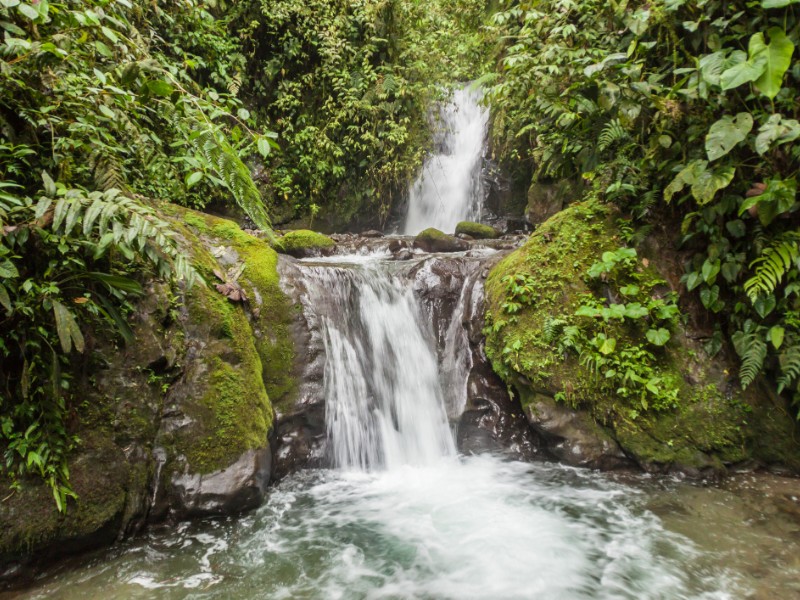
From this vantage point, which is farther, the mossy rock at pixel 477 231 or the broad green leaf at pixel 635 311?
the mossy rock at pixel 477 231

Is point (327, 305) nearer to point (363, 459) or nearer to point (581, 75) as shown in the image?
point (363, 459)

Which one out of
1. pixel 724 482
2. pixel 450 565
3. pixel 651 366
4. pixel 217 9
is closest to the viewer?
pixel 450 565

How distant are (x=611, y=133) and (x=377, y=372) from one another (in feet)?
12.3

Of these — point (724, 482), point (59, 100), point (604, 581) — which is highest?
point (59, 100)

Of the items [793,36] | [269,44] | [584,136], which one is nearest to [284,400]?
[584,136]

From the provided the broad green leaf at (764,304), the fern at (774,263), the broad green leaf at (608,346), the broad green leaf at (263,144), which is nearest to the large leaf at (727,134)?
the fern at (774,263)

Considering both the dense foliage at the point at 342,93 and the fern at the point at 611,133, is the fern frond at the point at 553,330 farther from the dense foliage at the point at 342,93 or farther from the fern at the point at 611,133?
the dense foliage at the point at 342,93

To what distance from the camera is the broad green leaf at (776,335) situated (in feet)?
12.0

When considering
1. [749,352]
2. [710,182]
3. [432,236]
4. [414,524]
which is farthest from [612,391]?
[432,236]

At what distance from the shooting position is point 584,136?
16.9 ft

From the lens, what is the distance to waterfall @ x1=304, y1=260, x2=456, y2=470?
4.71 metres

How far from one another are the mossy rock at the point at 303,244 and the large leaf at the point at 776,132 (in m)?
5.95

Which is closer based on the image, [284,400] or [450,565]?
[450,565]

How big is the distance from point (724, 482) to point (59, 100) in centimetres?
606
